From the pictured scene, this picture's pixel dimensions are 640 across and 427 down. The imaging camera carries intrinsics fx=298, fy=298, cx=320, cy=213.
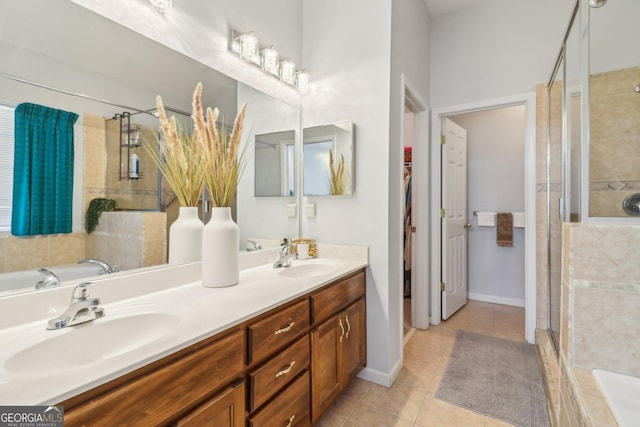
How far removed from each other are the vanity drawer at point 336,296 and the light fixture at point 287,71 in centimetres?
144

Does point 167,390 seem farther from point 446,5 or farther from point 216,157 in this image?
point 446,5

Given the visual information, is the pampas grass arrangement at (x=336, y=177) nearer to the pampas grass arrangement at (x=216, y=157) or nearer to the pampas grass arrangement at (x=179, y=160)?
the pampas grass arrangement at (x=216, y=157)

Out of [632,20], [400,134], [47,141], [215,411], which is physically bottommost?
[215,411]

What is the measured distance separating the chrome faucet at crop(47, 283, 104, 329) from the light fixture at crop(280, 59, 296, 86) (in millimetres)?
1727

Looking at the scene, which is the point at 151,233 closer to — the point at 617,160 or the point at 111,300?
the point at 111,300

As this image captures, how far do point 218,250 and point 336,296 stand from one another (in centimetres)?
67

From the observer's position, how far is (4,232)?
0.92 m

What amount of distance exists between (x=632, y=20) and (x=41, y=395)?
2841 mm

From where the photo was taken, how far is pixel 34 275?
3.21ft

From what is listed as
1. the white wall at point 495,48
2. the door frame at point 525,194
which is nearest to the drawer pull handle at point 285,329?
the door frame at point 525,194

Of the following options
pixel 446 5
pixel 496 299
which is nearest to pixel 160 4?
pixel 446 5

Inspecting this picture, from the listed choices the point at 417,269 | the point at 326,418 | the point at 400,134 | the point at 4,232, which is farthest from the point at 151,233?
the point at 417,269

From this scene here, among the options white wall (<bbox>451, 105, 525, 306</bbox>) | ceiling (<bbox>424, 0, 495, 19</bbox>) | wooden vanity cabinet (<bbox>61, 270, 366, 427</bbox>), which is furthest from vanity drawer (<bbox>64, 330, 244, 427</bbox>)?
white wall (<bbox>451, 105, 525, 306</bbox>)

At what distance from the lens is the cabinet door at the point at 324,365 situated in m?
1.41
